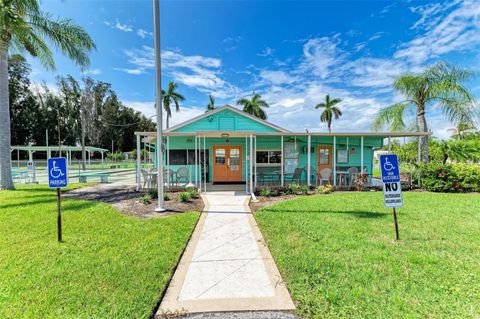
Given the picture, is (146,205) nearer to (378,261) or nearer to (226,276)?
(226,276)

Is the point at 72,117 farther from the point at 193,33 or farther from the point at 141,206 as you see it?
the point at 141,206

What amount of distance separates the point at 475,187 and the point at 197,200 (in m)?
12.5

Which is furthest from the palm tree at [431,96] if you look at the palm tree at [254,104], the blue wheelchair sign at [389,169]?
the palm tree at [254,104]

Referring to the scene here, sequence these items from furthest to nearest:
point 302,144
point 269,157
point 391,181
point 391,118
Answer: point 302,144, point 269,157, point 391,118, point 391,181

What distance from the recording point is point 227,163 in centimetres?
1274

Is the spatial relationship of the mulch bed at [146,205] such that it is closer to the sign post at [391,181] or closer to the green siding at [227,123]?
the sign post at [391,181]

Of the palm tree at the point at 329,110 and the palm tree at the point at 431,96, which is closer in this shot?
the palm tree at the point at 431,96

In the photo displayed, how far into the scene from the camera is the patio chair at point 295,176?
11.2 meters

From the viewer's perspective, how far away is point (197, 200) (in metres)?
8.45

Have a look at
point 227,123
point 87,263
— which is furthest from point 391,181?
point 227,123

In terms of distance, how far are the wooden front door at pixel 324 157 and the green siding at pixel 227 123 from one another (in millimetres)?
3293

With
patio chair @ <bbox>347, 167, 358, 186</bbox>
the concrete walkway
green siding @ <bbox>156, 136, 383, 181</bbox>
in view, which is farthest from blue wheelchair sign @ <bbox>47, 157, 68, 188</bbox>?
patio chair @ <bbox>347, 167, 358, 186</bbox>

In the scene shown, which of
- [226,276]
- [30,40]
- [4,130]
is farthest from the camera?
[4,130]

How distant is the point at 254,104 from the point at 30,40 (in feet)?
90.3
